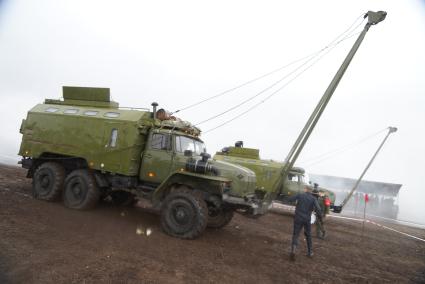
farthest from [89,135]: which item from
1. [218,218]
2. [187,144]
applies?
[218,218]

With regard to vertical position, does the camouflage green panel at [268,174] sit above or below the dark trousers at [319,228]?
above

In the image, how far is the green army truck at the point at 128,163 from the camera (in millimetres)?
8070

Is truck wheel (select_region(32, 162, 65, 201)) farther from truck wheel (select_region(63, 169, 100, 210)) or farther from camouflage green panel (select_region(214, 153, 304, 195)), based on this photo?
camouflage green panel (select_region(214, 153, 304, 195))

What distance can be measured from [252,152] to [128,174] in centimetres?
966

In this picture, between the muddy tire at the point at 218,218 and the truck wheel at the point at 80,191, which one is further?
the muddy tire at the point at 218,218

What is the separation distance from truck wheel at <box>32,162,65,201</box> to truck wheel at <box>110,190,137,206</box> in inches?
74.2

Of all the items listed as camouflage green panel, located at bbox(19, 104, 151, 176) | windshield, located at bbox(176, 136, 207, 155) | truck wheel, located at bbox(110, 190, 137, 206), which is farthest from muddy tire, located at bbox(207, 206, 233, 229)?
truck wheel, located at bbox(110, 190, 137, 206)

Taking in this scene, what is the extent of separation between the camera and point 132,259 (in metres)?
5.80

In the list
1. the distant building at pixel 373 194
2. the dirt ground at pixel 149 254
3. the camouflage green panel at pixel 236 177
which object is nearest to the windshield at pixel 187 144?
the camouflage green panel at pixel 236 177

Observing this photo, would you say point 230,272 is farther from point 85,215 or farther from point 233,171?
point 85,215

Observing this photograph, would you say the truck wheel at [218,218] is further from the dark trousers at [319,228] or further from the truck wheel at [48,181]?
the truck wheel at [48,181]

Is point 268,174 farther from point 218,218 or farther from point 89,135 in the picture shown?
point 89,135

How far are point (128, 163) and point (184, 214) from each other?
257 cm

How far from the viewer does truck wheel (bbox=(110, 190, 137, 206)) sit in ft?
36.1
